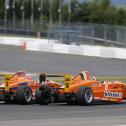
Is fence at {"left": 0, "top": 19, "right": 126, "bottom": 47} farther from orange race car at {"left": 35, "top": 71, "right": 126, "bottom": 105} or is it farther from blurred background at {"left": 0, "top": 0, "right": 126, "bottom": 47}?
orange race car at {"left": 35, "top": 71, "right": 126, "bottom": 105}

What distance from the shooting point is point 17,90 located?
17.2m

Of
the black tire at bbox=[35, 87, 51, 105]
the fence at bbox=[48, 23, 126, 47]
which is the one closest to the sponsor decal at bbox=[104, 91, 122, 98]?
the black tire at bbox=[35, 87, 51, 105]

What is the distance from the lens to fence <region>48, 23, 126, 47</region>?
48.4 meters

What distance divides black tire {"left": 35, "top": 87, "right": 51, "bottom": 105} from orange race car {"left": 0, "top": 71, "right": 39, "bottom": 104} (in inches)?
11.8

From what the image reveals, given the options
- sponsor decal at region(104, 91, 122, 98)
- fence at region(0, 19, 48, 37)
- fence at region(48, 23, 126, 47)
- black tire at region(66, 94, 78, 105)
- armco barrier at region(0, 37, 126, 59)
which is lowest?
black tire at region(66, 94, 78, 105)

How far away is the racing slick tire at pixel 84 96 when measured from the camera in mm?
16766

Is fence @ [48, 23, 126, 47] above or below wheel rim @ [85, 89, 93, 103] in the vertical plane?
above

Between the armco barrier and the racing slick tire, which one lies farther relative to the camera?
the armco barrier

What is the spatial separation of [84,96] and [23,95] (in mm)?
1674

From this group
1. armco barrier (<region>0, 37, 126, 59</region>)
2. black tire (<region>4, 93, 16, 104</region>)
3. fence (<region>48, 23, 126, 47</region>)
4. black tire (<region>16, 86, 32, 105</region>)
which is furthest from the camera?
fence (<region>48, 23, 126, 47</region>)

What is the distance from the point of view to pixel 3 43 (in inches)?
2586

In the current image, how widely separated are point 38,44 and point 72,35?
3013 mm

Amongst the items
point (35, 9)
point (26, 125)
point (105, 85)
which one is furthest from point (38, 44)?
point (35, 9)

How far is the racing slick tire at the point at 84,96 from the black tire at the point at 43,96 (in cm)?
92
